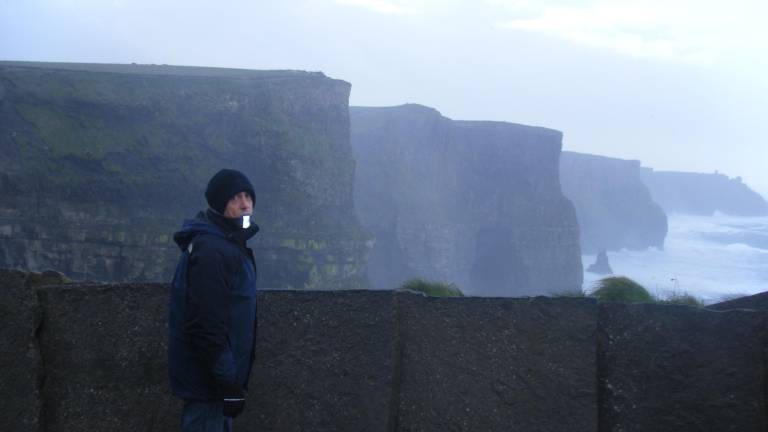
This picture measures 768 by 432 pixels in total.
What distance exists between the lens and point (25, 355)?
3936 millimetres

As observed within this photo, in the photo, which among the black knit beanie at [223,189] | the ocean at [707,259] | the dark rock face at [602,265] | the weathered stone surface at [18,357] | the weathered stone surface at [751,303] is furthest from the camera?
the dark rock face at [602,265]

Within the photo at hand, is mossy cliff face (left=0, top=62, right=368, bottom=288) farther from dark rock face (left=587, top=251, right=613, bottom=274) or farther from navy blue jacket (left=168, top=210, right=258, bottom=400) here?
dark rock face (left=587, top=251, right=613, bottom=274)

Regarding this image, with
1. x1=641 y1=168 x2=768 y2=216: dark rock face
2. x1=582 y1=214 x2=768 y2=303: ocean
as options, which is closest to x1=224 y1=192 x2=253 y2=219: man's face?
x1=582 y1=214 x2=768 y2=303: ocean

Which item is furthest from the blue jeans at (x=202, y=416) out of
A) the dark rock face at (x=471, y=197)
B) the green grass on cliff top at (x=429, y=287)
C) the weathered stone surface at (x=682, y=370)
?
the dark rock face at (x=471, y=197)

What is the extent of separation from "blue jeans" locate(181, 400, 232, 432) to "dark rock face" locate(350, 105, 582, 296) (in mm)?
66427

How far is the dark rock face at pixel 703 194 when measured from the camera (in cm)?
14125

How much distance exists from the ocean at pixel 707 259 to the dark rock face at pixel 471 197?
26.0 feet

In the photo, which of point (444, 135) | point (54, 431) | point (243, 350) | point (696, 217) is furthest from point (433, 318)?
point (696, 217)

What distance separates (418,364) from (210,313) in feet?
4.80

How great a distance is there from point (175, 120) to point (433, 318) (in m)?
46.4

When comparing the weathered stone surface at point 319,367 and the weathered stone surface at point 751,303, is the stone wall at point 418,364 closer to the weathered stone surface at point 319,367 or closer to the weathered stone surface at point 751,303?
the weathered stone surface at point 319,367

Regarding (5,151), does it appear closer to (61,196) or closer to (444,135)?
(61,196)

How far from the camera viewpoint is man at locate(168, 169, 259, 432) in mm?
3080

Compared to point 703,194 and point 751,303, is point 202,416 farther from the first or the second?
point 703,194
